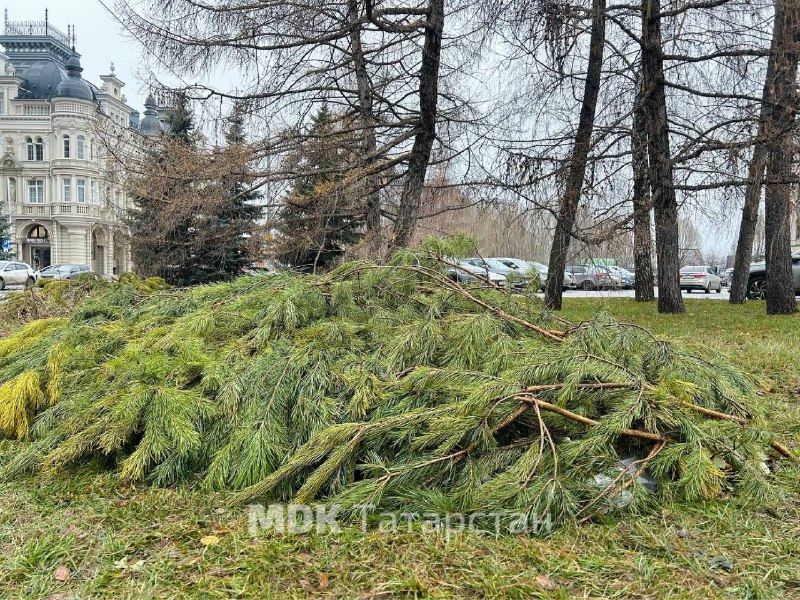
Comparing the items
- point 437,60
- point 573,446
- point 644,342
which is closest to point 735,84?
point 437,60

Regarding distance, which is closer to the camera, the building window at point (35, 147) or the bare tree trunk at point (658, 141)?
the bare tree trunk at point (658, 141)

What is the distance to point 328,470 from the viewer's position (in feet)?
7.16

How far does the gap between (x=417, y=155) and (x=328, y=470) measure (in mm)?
6347

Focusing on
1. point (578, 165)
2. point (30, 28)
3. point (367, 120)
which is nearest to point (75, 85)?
point (30, 28)

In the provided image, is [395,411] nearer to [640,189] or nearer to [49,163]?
[640,189]

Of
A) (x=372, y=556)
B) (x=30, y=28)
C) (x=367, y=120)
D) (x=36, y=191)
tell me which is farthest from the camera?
(x=30, y=28)

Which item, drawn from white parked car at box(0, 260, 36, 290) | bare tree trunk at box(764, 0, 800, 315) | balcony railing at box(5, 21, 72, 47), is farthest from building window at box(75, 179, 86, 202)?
bare tree trunk at box(764, 0, 800, 315)

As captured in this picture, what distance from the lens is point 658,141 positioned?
27.6 ft

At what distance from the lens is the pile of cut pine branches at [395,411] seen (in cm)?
214

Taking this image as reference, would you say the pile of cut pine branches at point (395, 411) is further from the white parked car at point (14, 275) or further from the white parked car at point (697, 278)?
the white parked car at point (14, 275)

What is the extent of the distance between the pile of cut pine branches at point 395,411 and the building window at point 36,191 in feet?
122

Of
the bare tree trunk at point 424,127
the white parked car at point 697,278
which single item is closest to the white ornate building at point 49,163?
the bare tree trunk at point 424,127

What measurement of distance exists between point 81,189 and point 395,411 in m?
38.2

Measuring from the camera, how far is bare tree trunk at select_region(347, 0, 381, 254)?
7.54 m
